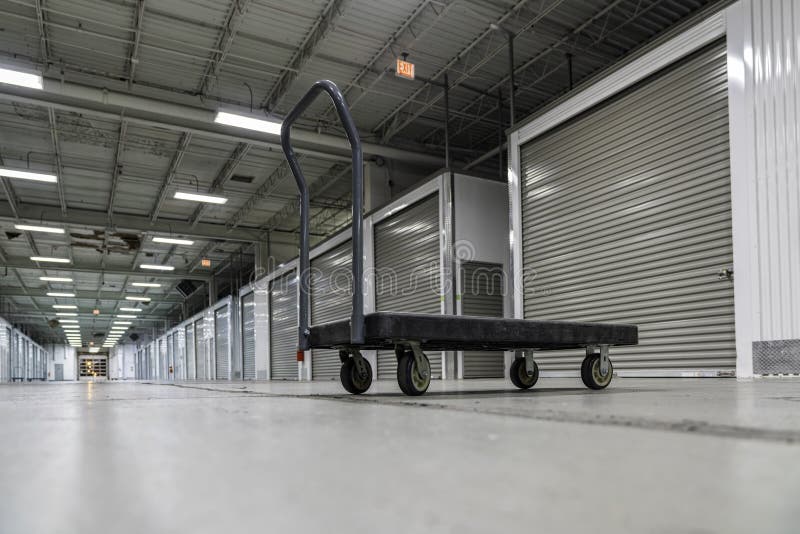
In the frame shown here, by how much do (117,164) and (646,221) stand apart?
1287 centimetres

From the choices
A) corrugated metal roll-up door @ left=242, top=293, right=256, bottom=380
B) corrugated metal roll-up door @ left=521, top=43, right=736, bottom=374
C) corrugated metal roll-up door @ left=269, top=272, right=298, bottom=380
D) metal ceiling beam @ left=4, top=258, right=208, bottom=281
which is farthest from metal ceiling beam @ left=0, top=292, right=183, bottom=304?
corrugated metal roll-up door @ left=521, top=43, right=736, bottom=374

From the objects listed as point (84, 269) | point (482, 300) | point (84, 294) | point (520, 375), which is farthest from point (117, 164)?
point (84, 294)

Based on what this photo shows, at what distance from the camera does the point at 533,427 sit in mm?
1356

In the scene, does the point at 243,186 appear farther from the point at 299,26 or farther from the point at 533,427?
the point at 533,427

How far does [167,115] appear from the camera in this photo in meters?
11.4

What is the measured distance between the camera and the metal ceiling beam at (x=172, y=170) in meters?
13.3

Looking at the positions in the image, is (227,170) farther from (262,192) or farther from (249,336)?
(249,336)

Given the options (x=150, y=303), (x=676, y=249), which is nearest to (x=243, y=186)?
(x=676, y=249)

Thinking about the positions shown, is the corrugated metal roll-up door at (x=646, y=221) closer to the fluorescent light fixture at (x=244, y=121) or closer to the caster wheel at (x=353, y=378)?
the caster wheel at (x=353, y=378)

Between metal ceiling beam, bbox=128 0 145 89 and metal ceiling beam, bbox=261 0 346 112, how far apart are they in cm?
243

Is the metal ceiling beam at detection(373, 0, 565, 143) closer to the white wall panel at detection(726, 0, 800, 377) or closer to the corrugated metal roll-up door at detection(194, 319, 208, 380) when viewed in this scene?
the white wall panel at detection(726, 0, 800, 377)

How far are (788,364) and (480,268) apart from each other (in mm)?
5635

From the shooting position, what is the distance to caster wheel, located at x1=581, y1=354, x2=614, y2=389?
3.97 m

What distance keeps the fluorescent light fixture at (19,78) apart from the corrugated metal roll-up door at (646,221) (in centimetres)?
778
